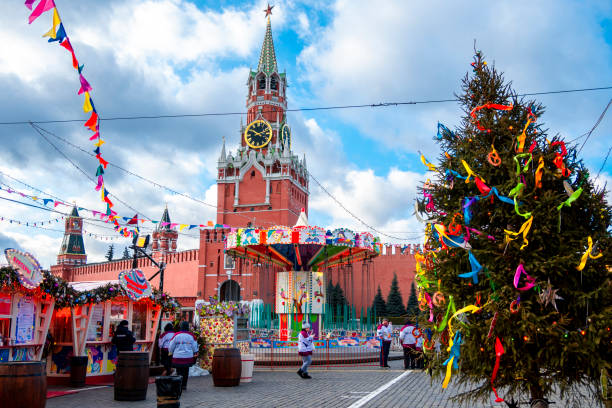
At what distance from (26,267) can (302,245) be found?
12970 millimetres

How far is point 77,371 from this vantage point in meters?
10.6

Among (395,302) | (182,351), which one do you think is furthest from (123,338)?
(395,302)

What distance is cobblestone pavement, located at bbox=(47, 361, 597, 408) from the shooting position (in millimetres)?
8453

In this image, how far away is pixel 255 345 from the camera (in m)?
18.7

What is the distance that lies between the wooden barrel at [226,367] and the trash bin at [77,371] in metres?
2.58

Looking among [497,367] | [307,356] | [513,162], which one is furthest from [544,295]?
[307,356]

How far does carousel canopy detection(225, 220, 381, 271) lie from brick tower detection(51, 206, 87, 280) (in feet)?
172

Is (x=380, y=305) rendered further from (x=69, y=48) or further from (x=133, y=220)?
(x=69, y=48)

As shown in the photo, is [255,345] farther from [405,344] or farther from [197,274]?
[197,274]

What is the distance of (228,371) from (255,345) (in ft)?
26.1

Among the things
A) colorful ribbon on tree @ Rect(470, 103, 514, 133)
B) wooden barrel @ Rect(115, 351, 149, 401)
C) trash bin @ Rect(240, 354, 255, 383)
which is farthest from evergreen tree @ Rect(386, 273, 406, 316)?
colorful ribbon on tree @ Rect(470, 103, 514, 133)

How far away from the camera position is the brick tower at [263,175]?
51594 mm

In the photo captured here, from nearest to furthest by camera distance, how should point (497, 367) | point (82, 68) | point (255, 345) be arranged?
1. point (497, 367)
2. point (82, 68)
3. point (255, 345)

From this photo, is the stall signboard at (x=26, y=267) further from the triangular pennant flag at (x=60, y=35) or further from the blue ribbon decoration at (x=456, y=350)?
the blue ribbon decoration at (x=456, y=350)
